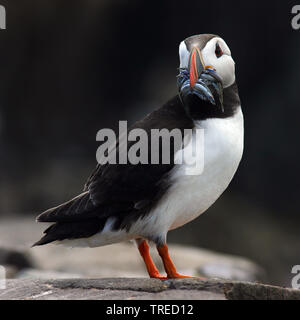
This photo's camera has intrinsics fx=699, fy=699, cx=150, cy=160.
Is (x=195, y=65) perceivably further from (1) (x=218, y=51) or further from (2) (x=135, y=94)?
(2) (x=135, y=94)

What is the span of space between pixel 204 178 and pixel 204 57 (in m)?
0.75

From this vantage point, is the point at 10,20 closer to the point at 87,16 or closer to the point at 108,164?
the point at 87,16

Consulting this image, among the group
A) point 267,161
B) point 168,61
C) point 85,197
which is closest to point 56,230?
point 85,197

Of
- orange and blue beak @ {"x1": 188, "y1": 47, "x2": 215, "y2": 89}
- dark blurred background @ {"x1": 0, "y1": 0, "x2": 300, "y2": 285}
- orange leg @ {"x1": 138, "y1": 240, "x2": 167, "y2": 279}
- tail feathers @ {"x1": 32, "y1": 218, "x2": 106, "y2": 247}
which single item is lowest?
orange leg @ {"x1": 138, "y1": 240, "x2": 167, "y2": 279}

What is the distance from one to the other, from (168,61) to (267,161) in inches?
121

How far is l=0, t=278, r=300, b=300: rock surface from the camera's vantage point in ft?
13.7

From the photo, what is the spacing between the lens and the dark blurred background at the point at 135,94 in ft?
41.4

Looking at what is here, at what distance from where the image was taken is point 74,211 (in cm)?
450

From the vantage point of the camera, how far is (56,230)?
4.56m

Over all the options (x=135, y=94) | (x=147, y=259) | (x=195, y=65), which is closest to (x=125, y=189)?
(x=147, y=259)

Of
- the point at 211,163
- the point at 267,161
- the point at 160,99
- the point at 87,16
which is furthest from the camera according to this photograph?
the point at 87,16

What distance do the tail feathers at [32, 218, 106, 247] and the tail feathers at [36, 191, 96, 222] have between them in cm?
4

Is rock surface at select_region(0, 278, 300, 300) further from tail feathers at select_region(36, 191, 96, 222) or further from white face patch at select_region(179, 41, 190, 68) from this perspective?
white face patch at select_region(179, 41, 190, 68)

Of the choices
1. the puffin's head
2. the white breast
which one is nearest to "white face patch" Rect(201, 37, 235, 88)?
the puffin's head
